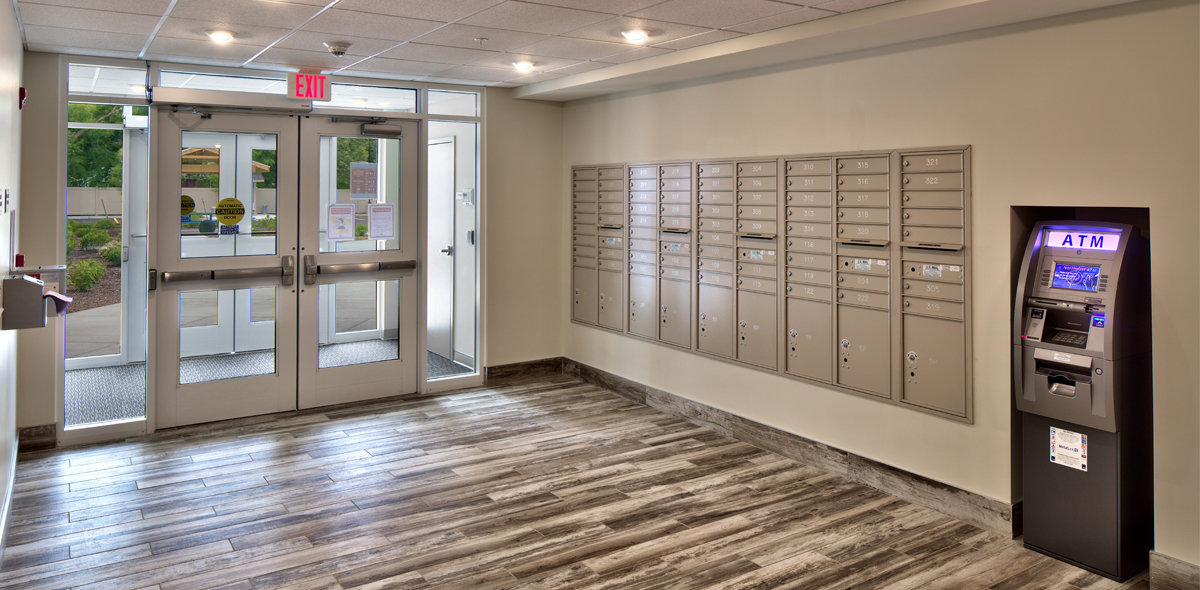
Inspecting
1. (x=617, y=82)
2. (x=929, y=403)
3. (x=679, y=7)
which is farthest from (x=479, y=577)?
(x=617, y=82)

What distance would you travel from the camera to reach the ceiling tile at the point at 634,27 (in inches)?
155

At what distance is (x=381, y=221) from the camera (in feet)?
19.6

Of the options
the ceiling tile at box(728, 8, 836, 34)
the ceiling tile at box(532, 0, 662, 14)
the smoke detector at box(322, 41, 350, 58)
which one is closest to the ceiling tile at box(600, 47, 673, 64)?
the ceiling tile at box(728, 8, 836, 34)

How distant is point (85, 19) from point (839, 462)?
14.6 feet

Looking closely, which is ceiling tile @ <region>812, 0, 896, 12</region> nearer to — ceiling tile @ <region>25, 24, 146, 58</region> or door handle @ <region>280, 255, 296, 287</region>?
ceiling tile @ <region>25, 24, 146, 58</region>

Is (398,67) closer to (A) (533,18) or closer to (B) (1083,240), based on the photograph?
(A) (533,18)

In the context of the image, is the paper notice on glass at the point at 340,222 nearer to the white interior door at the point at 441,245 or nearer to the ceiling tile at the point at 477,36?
the white interior door at the point at 441,245

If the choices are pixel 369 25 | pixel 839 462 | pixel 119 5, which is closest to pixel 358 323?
pixel 369 25

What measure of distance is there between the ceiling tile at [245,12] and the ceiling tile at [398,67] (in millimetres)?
1131

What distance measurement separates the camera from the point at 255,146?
215 inches

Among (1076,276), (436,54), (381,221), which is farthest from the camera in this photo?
(381,221)

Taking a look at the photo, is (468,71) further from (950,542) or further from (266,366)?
(950,542)

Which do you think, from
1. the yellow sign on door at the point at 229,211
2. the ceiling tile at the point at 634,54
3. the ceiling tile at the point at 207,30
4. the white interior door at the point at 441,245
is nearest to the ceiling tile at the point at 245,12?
the ceiling tile at the point at 207,30

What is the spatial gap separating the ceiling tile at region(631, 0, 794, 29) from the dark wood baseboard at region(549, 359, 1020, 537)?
234cm
